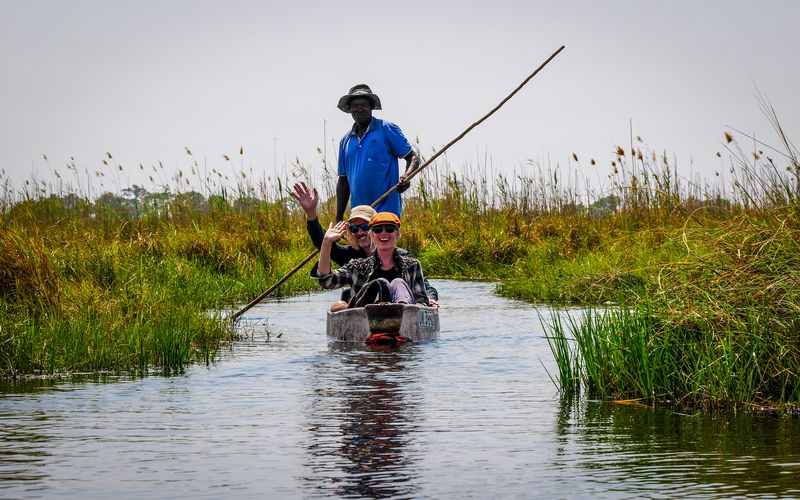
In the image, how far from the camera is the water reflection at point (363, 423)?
514cm

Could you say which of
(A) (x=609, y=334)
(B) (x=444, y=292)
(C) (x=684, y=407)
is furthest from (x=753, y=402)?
(B) (x=444, y=292)

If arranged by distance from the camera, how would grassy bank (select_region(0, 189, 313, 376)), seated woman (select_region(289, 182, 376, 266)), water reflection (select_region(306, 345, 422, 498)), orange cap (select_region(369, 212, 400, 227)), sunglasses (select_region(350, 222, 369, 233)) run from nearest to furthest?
1. water reflection (select_region(306, 345, 422, 498))
2. grassy bank (select_region(0, 189, 313, 376))
3. orange cap (select_region(369, 212, 400, 227))
4. seated woman (select_region(289, 182, 376, 266))
5. sunglasses (select_region(350, 222, 369, 233))

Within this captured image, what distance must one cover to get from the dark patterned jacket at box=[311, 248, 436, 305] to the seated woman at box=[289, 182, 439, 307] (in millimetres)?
138

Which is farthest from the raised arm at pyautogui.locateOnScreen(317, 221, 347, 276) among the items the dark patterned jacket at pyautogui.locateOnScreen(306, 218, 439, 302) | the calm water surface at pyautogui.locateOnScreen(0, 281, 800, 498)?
→ the calm water surface at pyautogui.locateOnScreen(0, 281, 800, 498)

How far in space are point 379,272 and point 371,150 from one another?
210 cm

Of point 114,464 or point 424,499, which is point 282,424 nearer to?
point 114,464

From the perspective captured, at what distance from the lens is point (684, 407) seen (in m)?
6.94

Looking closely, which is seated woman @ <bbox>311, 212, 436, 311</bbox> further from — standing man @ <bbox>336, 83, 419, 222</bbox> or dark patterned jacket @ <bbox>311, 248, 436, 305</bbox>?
standing man @ <bbox>336, 83, 419, 222</bbox>

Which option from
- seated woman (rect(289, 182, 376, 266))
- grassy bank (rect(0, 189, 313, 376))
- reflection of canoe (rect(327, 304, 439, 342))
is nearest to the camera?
grassy bank (rect(0, 189, 313, 376))

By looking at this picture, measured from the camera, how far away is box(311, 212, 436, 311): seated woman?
11.1m

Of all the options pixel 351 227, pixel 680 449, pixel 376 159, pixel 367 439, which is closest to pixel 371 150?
pixel 376 159

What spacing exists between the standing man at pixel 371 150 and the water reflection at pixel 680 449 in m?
6.23

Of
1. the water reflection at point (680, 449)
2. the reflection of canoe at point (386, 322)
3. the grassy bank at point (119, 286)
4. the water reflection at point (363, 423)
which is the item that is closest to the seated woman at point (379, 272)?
the reflection of canoe at point (386, 322)

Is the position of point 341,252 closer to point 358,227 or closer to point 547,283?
point 358,227
